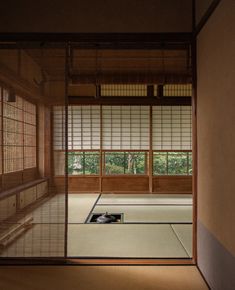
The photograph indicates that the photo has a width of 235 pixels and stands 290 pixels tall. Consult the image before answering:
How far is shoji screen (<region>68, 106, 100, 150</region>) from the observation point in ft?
26.6

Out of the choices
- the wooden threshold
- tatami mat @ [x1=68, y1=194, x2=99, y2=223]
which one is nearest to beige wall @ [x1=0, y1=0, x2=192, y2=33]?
the wooden threshold

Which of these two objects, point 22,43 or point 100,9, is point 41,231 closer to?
point 22,43

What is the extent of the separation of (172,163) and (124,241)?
472cm

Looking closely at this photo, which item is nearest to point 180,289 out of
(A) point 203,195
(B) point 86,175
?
(A) point 203,195

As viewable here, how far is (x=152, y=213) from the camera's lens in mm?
5312

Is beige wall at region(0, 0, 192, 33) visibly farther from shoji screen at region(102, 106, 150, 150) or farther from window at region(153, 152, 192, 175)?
window at region(153, 152, 192, 175)

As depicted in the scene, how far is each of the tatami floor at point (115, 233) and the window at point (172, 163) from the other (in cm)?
190

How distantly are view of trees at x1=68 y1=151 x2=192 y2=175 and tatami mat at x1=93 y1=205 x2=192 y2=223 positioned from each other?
212 centimetres

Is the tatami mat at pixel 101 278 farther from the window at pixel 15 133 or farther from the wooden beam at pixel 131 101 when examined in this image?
the wooden beam at pixel 131 101

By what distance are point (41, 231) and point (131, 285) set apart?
5.76 feet

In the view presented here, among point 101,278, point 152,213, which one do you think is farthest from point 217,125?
point 152,213

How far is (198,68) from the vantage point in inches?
110

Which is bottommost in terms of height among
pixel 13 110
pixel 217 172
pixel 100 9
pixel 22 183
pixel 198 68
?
pixel 22 183

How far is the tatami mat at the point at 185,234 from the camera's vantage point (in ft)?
11.1
